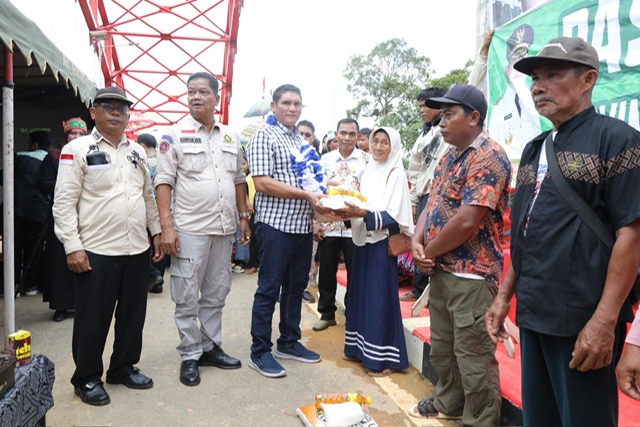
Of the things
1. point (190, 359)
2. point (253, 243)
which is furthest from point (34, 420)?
point (253, 243)

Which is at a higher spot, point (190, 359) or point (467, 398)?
point (467, 398)

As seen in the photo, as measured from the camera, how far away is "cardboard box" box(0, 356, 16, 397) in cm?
201

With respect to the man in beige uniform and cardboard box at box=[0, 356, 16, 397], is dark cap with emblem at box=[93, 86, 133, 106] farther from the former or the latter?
cardboard box at box=[0, 356, 16, 397]

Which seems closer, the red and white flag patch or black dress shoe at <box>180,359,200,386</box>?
the red and white flag patch

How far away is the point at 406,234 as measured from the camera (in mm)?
3307

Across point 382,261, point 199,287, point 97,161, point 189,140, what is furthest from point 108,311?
point 382,261

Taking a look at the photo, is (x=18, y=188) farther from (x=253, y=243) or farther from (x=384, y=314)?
(x=384, y=314)

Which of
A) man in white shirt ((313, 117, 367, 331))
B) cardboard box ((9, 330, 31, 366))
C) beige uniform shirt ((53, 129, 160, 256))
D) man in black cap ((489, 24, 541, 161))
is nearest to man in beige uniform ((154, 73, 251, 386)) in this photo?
beige uniform shirt ((53, 129, 160, 256))

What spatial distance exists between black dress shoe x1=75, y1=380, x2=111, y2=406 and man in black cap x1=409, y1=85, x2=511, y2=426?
2.12m

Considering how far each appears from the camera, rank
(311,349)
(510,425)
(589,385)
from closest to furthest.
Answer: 1. (589,385)
2. (510,425)
3. (311,349)

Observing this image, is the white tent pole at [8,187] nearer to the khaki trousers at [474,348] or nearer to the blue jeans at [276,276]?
the blue jeans at [276,276]

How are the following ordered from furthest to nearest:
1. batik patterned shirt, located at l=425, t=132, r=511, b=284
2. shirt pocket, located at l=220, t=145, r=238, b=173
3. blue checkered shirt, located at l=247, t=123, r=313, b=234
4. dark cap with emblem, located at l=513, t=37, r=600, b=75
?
1. shirt pocket, located at l=220, t=145, r=238, b=173
2. blue checkered shirt, located at l=247, t=123, r=313, b=234
3. batik patterned shirt, located at l=425, t=132, r=511, b=284
4. dark cap with emblem, located at l=513, t=37, r=600, b=75

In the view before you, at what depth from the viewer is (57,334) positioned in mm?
4105

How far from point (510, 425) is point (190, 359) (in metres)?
2.07
